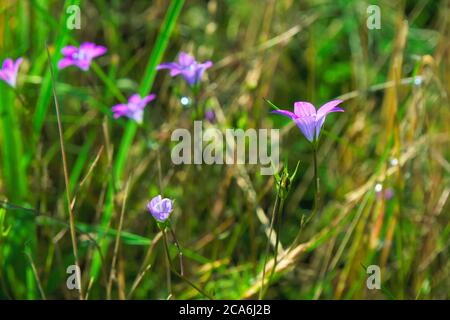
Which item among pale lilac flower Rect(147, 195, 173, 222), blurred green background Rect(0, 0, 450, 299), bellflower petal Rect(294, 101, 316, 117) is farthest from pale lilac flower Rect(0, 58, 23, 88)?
bellflower petal Rect(294, 101, 316, 117)

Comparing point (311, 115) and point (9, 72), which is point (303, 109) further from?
point (9, 72)

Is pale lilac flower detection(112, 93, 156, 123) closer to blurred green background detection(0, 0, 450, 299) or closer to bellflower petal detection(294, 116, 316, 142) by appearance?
blurred green background detection(0, 0, 450, 299)

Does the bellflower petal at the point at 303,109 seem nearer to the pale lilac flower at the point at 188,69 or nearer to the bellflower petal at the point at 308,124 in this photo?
the bellflower petal at the point at 308,124

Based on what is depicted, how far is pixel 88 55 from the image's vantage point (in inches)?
52.6

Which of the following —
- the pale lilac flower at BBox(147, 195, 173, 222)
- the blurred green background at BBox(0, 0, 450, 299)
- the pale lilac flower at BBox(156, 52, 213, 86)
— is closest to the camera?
the pale lilac flower at BBox(147, 195, 173, 222)

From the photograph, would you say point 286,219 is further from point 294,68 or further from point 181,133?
point 294,68

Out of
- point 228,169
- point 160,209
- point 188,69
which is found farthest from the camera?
point 228,169

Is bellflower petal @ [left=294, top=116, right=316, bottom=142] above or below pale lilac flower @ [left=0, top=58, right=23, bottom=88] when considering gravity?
below

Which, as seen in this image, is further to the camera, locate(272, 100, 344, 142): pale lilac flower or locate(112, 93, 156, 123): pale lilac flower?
locate(112, 93, 156, 123): pale lilac flower

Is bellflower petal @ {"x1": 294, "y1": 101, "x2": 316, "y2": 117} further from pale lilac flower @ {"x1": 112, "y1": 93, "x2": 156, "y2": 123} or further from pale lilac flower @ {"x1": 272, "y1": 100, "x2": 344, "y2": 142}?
pale lilac flower @ {"x1": 112, "y1": 93, "x2": 156, "y2": 123}

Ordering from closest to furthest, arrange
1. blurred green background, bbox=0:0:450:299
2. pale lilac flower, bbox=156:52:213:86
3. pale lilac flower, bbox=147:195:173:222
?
pale lilac flower, bbox=147:195:173:222
pale lilac flower, bbox=156:52:213:86
blurred green background, bbox=0:0:450:299

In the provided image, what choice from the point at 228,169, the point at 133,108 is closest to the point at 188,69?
the point at 133,108
